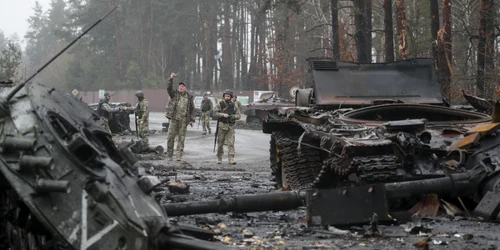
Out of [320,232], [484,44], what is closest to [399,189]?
[320,232]

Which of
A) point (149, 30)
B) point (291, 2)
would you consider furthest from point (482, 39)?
point (149, 30)

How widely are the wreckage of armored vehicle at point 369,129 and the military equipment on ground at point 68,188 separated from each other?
9.88 feet

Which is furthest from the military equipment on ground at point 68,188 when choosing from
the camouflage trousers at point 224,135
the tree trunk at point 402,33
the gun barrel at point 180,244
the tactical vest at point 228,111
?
the tree trunk at point 402,33

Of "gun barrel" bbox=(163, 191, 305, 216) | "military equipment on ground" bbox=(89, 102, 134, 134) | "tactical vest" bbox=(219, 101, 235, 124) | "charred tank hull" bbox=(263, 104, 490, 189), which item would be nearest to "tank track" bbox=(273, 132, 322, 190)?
"charred tank hull" bbox=(263, 104, 490, 189)

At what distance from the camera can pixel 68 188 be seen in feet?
15.9

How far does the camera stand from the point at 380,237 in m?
7.20

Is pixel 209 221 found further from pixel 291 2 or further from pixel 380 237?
pixel 291 2

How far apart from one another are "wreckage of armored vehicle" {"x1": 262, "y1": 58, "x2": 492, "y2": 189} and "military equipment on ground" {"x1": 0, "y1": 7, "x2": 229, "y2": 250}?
9.88 ft

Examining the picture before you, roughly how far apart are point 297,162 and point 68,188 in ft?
21.7

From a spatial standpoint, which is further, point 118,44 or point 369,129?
point 118,44

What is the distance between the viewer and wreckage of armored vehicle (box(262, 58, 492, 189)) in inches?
316

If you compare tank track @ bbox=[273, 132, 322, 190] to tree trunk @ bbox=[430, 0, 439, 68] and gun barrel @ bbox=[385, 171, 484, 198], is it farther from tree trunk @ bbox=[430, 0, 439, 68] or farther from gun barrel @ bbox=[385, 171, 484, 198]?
tree trunk @ bbox=[430, 0, 439, 68]

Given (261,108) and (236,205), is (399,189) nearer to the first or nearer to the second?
(236,205)

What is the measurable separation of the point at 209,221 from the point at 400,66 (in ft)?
19.7
